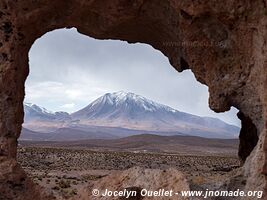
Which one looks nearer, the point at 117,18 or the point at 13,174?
the point at 13,174

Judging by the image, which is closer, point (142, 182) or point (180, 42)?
point (142, 182)

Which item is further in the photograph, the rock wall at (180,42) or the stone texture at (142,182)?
the rock wall at (180,42)

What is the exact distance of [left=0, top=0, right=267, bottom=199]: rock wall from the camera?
316 inches

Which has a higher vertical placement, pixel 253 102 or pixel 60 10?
pixel 60 10

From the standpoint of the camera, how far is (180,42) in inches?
432

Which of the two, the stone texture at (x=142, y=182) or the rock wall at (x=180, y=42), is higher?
the rock wall at (x=180, y=42)

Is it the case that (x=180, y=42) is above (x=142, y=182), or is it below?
above

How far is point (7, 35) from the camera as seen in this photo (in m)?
9.42

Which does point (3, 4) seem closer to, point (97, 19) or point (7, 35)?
point (7, 35)

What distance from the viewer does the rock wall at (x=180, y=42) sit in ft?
26.3

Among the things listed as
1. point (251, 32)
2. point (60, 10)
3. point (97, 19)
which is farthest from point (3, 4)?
point (251, 32)

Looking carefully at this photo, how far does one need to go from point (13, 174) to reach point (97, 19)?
4.42 metres

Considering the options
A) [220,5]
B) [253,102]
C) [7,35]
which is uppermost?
[220,5]

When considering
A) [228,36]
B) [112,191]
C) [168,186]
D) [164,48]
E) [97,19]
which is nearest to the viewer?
[168,186]
